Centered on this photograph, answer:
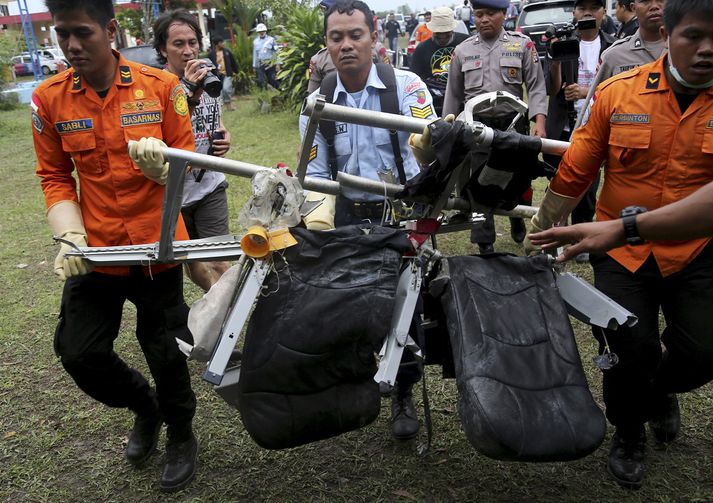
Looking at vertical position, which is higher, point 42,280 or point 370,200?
point 370,200

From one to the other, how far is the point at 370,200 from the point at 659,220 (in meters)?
1.31

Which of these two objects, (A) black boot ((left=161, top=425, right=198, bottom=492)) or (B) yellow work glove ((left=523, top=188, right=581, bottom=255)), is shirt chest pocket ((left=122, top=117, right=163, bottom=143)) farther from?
(B) yellow work glove ((left=523, top=188, right=581, bottom=255))

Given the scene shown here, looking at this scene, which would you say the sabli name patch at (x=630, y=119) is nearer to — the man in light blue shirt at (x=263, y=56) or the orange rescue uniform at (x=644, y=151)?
the orange rescue uniform at (x=644, y=151)

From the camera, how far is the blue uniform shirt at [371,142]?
2998 millimetres

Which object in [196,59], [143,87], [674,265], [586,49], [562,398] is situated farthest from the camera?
[586,49]

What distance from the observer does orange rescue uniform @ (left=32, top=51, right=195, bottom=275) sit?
2609 mm

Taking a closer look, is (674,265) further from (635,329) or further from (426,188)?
(426,188)

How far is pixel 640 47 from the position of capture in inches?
148

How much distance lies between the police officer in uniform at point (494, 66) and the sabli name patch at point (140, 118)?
2.89 m

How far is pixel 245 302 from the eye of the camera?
1973 mm

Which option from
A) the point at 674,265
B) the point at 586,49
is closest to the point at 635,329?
the point at 674,265

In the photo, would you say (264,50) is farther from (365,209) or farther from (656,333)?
(656,333)

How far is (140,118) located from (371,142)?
1.01m

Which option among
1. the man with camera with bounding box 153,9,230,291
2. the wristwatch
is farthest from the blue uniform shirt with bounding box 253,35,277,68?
the wristwatch
